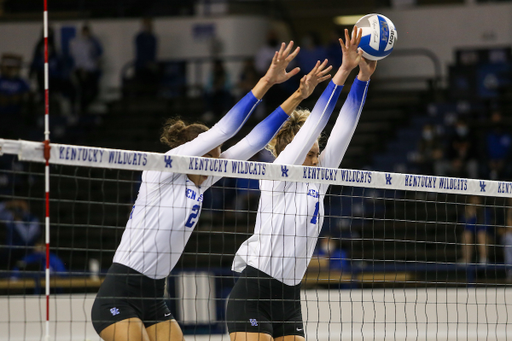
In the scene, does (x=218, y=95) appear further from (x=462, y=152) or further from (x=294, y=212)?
(x=294, y=212)

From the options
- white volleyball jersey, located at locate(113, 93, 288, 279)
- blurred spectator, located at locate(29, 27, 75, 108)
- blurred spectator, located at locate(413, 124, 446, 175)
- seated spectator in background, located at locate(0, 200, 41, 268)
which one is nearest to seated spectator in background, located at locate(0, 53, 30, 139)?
blurred spectator, located at locate(29, 27, 75, 108)

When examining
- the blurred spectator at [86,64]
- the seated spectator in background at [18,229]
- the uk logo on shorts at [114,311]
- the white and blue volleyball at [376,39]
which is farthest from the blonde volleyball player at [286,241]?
the blurred spectator at [86,64]

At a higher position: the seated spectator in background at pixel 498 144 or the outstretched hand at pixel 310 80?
the seated spectator in background at pixel 498 144

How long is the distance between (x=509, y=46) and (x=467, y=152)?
393cm

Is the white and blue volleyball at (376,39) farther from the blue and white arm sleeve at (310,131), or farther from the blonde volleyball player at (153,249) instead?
the blonde volleyball player at (153,249)

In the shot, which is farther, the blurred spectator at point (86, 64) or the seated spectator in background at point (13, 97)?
the blurred spectator at point (86, 64)

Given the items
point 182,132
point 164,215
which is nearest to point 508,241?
point 182,132

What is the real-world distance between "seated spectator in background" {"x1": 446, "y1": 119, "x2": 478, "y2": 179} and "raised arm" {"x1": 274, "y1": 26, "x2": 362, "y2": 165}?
8328 millimetres

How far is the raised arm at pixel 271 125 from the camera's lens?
14.9 ft

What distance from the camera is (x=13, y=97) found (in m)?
14.8

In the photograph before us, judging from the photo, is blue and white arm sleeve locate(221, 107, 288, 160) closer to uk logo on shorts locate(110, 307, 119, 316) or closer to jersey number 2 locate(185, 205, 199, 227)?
jersey number 2 locate(185, 205, 199, 227)

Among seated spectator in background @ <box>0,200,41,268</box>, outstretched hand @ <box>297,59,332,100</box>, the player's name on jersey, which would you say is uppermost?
outstretched hand @ <box>297,59,332,100</box>

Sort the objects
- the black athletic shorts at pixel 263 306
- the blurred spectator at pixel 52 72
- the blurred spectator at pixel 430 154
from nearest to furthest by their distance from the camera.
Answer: the black athletic shorts at pixel 263 306, the blurred spectator at pixel 430 154, the blurred spectator at pixel 52 72

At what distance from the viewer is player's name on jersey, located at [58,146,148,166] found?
154 inches
